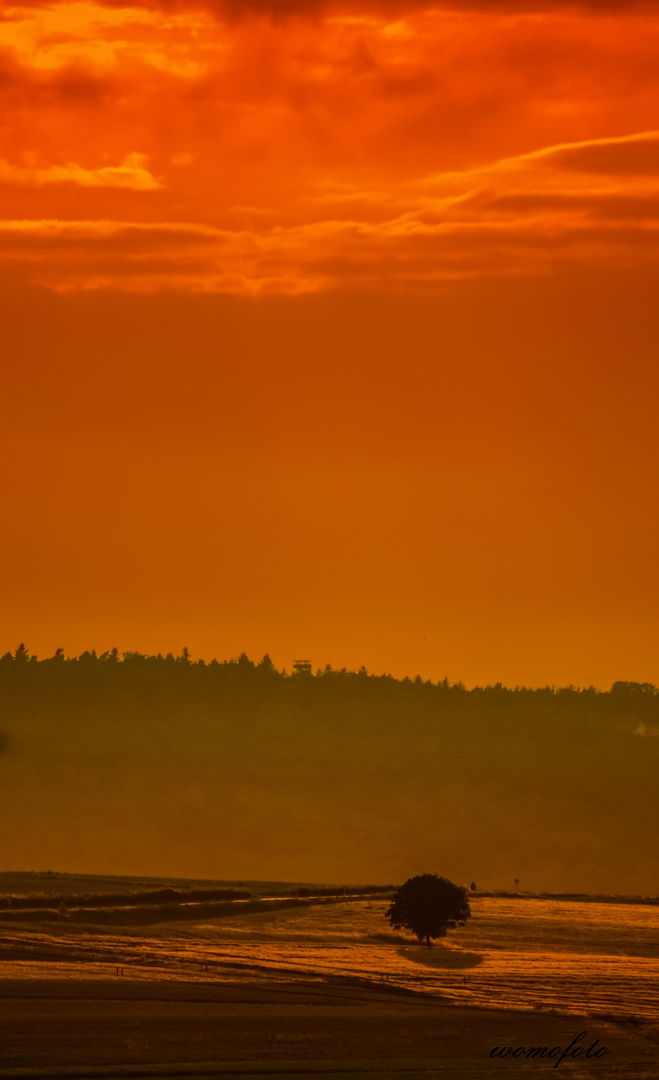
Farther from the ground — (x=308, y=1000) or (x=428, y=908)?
(x=428, y=908)

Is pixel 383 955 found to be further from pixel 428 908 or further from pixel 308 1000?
pixel 308 1000

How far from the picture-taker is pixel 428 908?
11194 centimetres

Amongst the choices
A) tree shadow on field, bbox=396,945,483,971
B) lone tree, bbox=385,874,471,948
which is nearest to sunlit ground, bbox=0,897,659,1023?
tree shadow on field, bbox=396,945,483,971

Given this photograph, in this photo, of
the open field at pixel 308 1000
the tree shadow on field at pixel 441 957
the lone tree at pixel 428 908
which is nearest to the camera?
the open field at pixel 308 1000

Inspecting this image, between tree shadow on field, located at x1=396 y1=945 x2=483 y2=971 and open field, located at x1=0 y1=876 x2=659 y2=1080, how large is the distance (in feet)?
0.63

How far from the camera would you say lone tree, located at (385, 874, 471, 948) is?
111 m

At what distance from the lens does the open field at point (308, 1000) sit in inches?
2196

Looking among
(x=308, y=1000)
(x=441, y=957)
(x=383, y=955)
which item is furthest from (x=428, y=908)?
(x=308, y=1000)

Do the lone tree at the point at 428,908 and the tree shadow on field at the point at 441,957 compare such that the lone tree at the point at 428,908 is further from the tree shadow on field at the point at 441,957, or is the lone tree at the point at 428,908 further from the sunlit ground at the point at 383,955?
the tree shadow on field at the point at 441,957

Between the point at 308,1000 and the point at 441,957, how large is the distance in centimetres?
2982

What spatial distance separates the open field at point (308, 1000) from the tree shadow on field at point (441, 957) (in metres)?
0.19

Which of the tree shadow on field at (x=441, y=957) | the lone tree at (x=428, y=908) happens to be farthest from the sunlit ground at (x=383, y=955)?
the lone tree at (x=428, y=908)

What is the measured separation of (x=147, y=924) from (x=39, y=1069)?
65.0 metres

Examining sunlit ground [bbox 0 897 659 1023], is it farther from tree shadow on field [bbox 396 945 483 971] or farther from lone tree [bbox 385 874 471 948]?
lone tree [bbox 385 874 471 948]
